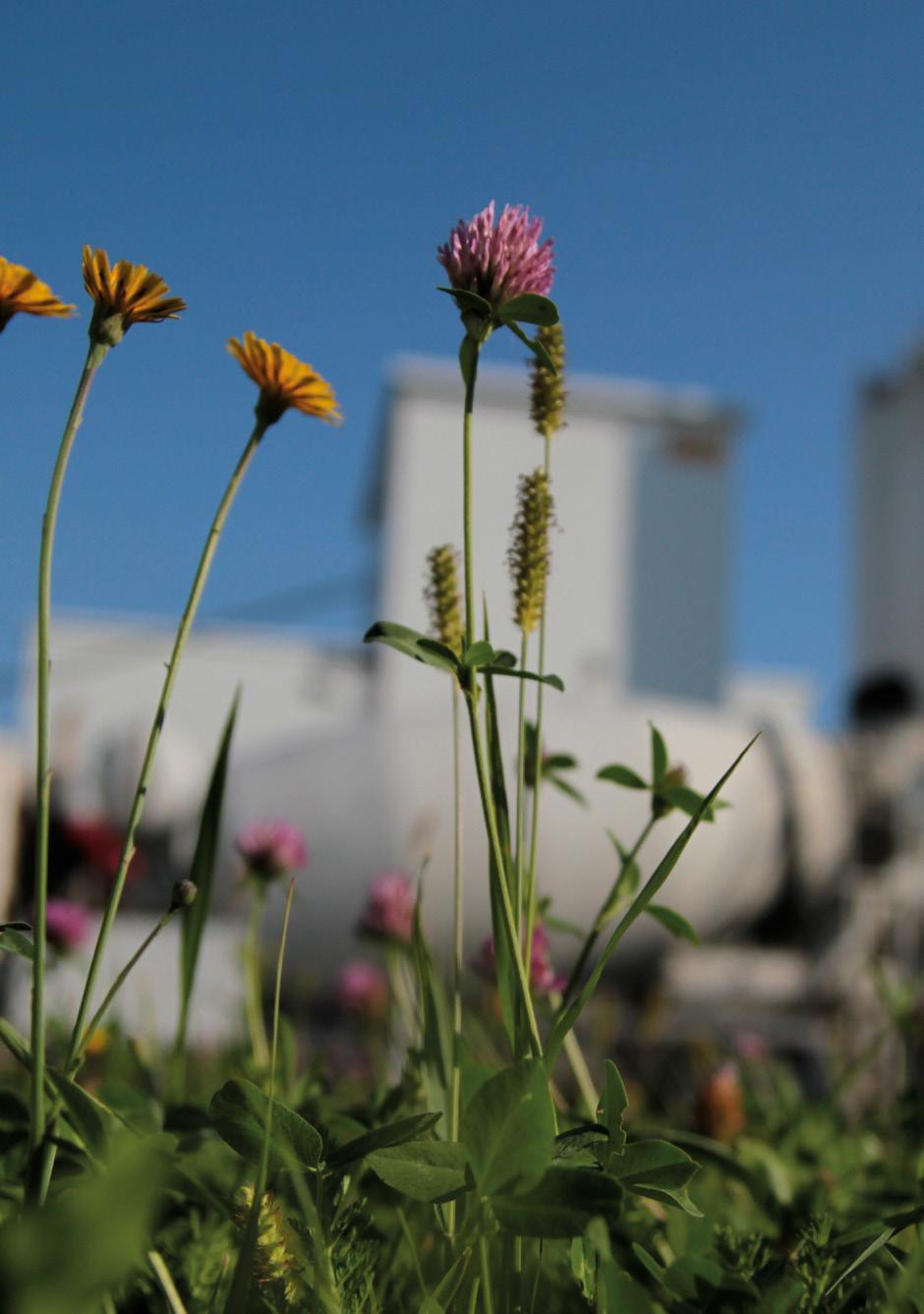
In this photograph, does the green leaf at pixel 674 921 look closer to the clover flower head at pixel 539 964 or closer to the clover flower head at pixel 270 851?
the clover flower head at pixel 539 964

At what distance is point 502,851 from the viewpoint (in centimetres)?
42

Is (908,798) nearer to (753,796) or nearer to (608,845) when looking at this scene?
(753,796)

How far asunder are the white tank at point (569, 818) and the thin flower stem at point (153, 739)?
2.92 m

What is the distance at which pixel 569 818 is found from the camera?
3559 mm

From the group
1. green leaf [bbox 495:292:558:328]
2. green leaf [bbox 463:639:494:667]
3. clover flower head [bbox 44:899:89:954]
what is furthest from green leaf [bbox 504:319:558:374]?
clover flower head [bbox 44:899:89:954]

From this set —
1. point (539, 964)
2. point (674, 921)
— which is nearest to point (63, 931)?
point (539, 964)

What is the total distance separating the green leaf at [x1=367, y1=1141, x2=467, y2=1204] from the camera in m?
0.37

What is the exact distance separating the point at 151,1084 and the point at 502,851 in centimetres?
45

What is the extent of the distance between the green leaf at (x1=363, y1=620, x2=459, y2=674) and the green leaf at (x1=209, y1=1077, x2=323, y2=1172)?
6.0 inches

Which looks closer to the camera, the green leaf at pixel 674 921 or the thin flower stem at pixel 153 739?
the thin flower stem at pixel 153 739

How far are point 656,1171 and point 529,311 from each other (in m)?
0.28

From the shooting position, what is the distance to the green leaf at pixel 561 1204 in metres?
0.34

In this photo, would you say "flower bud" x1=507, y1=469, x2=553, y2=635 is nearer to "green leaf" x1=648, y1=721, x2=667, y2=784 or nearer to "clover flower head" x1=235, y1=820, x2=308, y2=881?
"green leaf" x1=648, y1=721, x2=667, y2=784

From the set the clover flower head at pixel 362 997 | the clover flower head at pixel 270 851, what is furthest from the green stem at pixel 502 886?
the clover flower head at pixel 362 997
